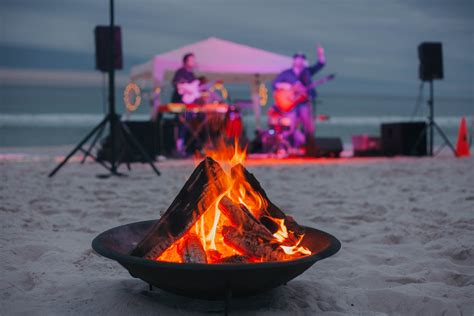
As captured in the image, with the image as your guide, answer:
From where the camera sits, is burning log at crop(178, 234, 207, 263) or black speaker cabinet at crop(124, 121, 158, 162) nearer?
burning log at crop(178, 234, 207, 263)

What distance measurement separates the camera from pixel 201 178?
1.84 meters

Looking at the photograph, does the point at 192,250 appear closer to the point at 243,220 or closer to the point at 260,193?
the point at 243,220

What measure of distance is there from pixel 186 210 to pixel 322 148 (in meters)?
9.03

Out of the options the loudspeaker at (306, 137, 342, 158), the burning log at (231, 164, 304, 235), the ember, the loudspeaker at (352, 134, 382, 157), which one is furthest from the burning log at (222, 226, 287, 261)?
the loudspeaker at (352, 134, 382, 157)

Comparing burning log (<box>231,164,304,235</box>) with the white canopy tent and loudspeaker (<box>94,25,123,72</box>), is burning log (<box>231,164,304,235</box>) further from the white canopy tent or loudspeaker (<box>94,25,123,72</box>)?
the white canopy tent

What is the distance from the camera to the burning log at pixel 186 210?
5.78 feet

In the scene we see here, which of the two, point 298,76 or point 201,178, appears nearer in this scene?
point 201,178

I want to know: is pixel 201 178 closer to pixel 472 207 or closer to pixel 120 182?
pixel 472 207

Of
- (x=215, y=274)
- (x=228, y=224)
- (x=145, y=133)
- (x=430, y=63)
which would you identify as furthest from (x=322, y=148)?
(x=215, y=274)

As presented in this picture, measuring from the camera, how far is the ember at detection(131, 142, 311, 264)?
1782mm

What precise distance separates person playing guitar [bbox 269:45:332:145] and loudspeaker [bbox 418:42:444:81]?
89.9 inches

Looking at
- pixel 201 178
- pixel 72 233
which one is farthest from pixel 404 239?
pixel 72 233

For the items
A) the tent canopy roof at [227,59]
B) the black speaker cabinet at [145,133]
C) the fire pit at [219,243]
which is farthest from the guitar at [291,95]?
the fire pit at [219,243]

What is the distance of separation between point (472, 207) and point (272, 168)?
4.25m
